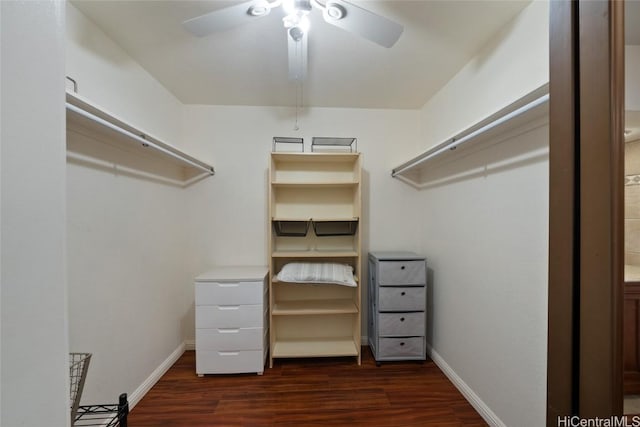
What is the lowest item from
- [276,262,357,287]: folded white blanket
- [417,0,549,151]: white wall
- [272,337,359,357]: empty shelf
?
[272,337,359,357]: empty shelf

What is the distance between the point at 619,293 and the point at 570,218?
143 millimetres

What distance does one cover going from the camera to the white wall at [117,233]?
1.31 m

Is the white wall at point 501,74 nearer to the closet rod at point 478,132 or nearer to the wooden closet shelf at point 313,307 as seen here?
the closet rod at point 478,132

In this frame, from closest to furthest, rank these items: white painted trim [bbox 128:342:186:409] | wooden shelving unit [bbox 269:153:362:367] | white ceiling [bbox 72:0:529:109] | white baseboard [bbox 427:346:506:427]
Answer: white ceiling [bbox 72:0:529:109]
white baseboard [bbox 427:346:506:427]
white painted trim [bbox 128:342:186:409]
wooden shelving unit [bbox 269:153:362:367]

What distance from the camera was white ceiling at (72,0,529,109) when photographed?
1.30 meters

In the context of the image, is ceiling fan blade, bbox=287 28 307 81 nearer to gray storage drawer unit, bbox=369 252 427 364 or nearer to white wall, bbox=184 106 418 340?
white wall, bbox=184 106 418 340

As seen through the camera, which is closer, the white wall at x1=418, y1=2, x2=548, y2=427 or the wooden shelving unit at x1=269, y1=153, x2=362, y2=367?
the white wall at x1=418, y1=2, x2=548, y2=427

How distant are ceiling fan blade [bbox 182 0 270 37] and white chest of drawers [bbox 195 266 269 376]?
5.32 feet

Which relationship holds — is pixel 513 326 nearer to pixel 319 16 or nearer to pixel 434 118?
pixel 434 118

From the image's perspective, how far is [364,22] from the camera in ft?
3.79

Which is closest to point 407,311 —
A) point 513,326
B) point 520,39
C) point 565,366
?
point 513,326

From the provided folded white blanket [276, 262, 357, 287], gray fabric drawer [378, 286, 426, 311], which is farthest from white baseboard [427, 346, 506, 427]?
folded white blanket [276, 262, 357, 287]

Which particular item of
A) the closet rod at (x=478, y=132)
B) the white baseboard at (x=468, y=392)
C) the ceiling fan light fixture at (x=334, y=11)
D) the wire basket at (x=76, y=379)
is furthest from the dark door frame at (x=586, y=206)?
the wire basket at (x=76, y=379)

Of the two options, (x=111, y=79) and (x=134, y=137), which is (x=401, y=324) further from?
(x=111, y=79)
